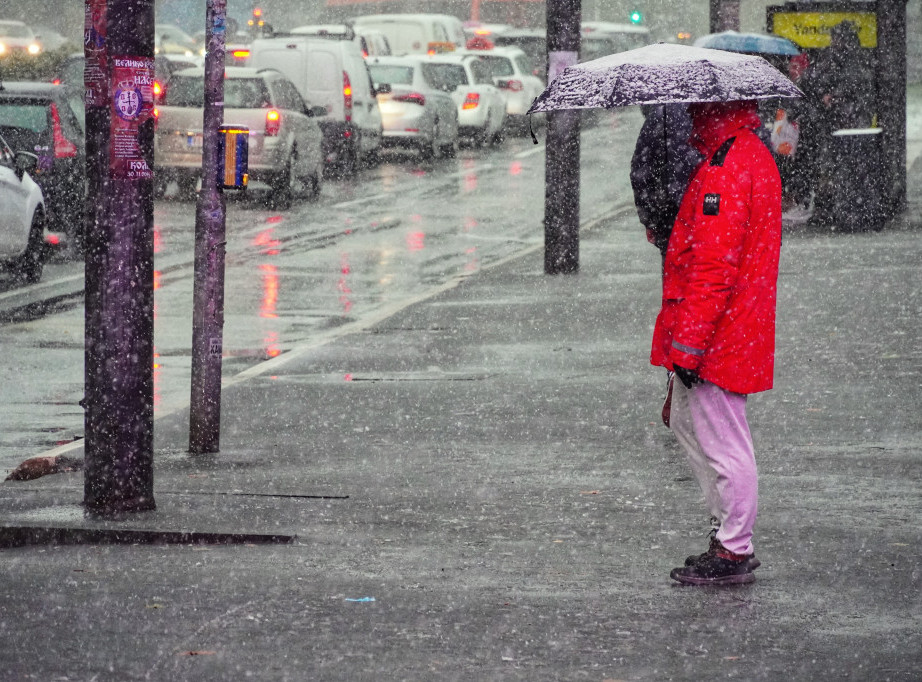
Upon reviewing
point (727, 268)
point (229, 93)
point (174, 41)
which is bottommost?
point (727, 268)

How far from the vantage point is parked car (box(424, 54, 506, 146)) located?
34062 mm

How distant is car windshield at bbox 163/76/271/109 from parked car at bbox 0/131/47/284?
280 inches

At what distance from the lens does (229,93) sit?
981 inches

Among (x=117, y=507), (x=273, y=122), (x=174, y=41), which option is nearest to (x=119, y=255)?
(x=117, y=507)

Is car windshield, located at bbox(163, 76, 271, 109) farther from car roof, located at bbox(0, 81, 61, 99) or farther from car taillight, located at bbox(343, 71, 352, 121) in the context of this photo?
car roof, located at bbox(0, 81, 61, 99)

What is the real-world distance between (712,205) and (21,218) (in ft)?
37.5

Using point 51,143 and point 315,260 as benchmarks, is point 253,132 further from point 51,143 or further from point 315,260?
point 315,260

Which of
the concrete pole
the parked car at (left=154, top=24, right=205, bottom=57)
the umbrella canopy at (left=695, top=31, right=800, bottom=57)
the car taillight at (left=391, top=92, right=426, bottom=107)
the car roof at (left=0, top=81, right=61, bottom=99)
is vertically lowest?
the car roof at (left=0, top=81, right=61, bottom=99)

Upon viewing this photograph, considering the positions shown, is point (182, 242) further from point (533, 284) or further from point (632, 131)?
point (632, 131)

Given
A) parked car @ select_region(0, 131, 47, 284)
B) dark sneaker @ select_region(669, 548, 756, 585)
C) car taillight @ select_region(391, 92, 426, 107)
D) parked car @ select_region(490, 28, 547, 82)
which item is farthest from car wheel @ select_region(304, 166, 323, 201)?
parked car @ select_region(490, 28, 547, 82)

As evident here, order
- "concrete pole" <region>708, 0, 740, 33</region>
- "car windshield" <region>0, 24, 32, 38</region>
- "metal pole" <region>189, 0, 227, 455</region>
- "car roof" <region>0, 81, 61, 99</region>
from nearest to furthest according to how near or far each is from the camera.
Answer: "metal pole" <region>189, 0, 227, 455</region> < "car roof" <region>0, 81, 61, 99</region> < "concrete pole" <region>708, 0, 740, 33</region> < "car windshield" <region>0, 24, 32, 38</region>

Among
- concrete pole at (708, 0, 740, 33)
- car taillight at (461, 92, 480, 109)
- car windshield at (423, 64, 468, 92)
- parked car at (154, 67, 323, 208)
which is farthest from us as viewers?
car windshield at (423, 64, 468, 92)

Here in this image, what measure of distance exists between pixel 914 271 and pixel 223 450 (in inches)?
344

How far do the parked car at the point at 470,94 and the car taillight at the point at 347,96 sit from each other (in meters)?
Result: 4.90
